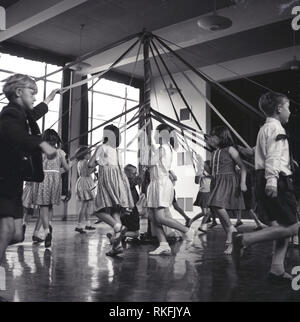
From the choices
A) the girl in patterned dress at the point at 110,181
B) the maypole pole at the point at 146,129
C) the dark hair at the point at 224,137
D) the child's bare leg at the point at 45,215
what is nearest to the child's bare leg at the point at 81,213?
the child's bare leg at the point at 45,215

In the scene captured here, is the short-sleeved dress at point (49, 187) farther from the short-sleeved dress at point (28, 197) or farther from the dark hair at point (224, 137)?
the dark hair at point (224, 137)

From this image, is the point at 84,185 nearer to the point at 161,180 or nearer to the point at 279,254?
the point at 161,180

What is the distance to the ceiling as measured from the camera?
28.1ft

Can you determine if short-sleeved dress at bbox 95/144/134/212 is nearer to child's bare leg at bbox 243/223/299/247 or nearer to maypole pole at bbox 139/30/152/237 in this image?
maypole pole at bbox 139/30/152/237

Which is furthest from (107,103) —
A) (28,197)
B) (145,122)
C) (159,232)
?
(159,232)

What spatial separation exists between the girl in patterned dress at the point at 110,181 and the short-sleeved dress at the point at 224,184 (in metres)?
1.03

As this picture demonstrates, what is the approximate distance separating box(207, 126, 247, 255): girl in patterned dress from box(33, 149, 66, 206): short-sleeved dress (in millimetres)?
1976

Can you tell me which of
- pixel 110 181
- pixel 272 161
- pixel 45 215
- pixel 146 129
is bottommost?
pixel 45 215

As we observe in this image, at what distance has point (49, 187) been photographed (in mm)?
5320

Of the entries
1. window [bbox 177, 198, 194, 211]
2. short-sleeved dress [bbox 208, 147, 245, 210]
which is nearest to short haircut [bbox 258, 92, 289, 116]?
short-sleeved dress [bbox 208, 147, 245, 210]

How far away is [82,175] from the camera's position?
830 centimetres

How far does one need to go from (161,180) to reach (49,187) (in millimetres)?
1651
